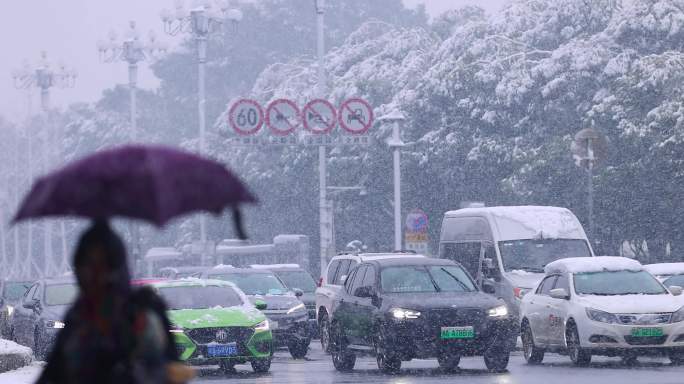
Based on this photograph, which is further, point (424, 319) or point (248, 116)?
point (248, 116)

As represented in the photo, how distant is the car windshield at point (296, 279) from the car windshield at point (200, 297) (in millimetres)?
10908

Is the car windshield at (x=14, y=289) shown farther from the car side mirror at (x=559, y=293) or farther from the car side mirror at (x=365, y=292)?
the car side mirror at (x=559, y=293)

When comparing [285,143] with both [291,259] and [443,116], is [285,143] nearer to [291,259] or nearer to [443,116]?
[291,259]

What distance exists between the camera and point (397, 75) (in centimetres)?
6262

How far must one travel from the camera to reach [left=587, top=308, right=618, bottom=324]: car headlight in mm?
20453

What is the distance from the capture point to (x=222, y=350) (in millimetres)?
20609

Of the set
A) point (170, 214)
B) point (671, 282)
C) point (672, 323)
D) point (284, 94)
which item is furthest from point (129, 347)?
point (284, 94)

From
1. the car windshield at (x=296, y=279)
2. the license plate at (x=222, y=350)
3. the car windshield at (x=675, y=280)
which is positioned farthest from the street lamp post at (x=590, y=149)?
the license plate at (x=222, y=350)

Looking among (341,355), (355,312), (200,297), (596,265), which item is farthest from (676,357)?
(200,297)

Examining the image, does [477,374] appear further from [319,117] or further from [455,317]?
[319,117]

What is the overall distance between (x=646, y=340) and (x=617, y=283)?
167 cm

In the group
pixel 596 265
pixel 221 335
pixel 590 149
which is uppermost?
pixel 590 149

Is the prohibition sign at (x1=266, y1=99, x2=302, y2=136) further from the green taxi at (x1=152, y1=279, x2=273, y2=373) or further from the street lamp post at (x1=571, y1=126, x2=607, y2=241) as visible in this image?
the green taxi at (x1=152, y1=279, x2=273, y2=373)

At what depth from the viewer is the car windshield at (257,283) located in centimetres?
2780
